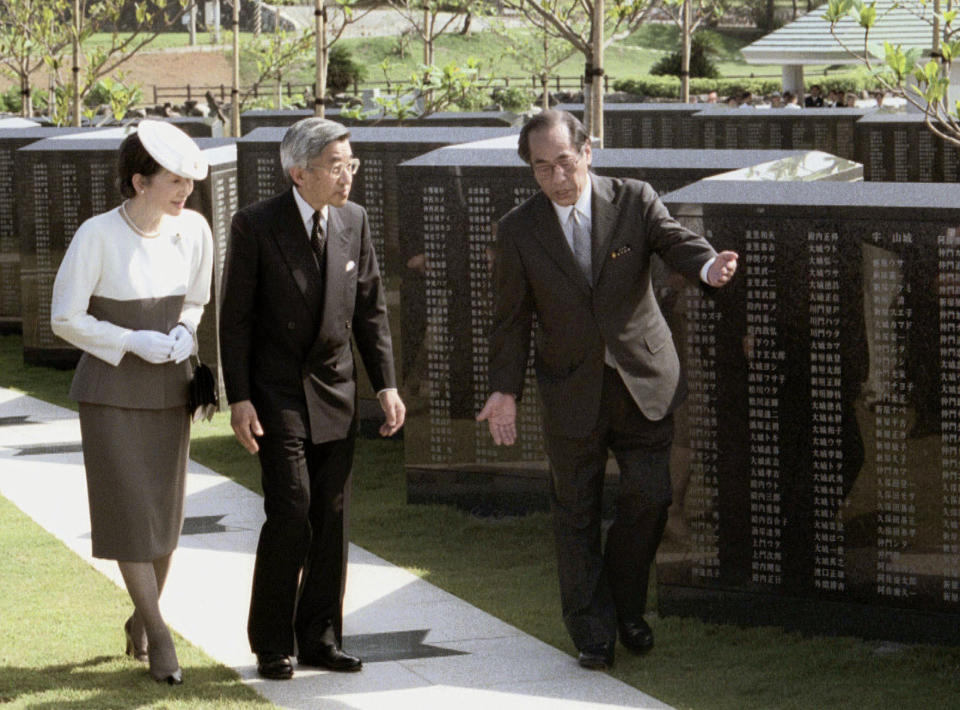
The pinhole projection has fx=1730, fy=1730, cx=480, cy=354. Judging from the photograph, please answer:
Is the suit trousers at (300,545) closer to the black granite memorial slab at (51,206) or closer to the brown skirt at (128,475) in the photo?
the brown skirt at (128,475)

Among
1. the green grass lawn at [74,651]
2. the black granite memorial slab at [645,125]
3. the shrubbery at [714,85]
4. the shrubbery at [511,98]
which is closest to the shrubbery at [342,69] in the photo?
the shrubbery at [714,85]

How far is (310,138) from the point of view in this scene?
5422mm

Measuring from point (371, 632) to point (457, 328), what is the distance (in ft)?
7.96

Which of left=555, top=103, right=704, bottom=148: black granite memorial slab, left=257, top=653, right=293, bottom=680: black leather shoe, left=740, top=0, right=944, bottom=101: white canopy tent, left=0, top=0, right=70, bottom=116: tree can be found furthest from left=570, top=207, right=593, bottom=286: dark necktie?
left=740, top=0, right=944, bottom=101: white canopy tent

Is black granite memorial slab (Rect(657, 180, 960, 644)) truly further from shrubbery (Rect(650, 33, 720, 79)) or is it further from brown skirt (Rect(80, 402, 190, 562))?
shrubbery (Rect(650, 33, 720, 79))

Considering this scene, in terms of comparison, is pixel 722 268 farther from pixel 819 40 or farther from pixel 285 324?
pixel 819 40

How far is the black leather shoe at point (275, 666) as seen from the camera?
5723 mm

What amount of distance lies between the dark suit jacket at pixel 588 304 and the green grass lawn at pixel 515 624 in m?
0.93

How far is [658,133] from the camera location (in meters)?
16.3

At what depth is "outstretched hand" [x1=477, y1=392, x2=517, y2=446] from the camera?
5652mm

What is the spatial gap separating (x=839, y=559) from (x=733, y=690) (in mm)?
824

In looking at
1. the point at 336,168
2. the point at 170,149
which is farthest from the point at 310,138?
the point at 170,149

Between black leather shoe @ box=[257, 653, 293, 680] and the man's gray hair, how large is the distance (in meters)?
1.62

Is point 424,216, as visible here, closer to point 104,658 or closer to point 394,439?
point 394,439
